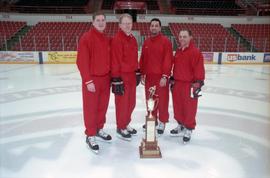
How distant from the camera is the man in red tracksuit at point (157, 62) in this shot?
361 cm

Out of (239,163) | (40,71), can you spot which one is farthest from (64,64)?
(239,163)

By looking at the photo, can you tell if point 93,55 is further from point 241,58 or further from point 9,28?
point 9,28

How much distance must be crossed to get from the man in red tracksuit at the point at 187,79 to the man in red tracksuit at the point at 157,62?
5.0 inches

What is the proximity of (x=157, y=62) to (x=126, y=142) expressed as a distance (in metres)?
1.16

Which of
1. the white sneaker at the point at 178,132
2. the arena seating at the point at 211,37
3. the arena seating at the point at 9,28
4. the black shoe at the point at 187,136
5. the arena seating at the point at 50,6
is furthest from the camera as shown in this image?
the arena seating at the point at 50,6

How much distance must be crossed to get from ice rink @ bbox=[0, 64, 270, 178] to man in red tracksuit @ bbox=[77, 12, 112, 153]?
1.43 ft

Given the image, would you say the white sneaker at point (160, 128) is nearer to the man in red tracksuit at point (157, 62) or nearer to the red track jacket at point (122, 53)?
the man in red tracksuit at point (157, 62)

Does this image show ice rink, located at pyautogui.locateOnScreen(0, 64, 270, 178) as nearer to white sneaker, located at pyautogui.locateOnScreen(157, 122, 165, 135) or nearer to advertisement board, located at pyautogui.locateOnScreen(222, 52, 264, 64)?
white sneaker, located at pyautogui.locateOnScreen(157, 122, 165, 135)

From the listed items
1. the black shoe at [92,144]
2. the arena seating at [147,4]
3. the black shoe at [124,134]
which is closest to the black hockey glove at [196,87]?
the black shoe at [124,134]

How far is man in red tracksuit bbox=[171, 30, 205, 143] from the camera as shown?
350 cm

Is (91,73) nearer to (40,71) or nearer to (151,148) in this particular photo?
(151,148)

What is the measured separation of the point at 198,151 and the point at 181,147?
0.23 metres

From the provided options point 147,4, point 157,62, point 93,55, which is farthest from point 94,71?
point 147,4

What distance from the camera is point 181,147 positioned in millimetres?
3699
